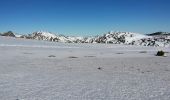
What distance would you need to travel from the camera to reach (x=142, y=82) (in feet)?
34.7

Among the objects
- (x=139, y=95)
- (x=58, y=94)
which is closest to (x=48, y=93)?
(x=58, y=94)

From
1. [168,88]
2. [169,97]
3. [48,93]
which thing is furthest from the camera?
[168,88]

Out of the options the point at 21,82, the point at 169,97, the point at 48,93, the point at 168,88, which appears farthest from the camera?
the point at 21,82

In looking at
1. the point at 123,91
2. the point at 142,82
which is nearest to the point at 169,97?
the point at 123,91

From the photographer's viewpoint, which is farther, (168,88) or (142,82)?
(142,82)

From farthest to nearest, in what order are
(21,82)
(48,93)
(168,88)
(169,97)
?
(21,82) < (168,88) < (48,93) < (169,97)

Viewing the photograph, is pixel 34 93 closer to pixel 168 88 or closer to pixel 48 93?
pixel 48 93

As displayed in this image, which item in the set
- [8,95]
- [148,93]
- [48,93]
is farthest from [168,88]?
[8,95]

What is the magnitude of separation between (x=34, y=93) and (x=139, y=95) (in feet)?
10.1

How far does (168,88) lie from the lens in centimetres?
931

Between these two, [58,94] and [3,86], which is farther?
[3,86]

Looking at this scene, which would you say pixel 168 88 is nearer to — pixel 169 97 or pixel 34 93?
pixel 169 97

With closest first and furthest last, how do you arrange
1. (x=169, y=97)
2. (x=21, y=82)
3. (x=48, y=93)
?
(x=169, y=97), (x=48, y=93), (x=21, y=82)

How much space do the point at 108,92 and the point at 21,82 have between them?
139 inches
